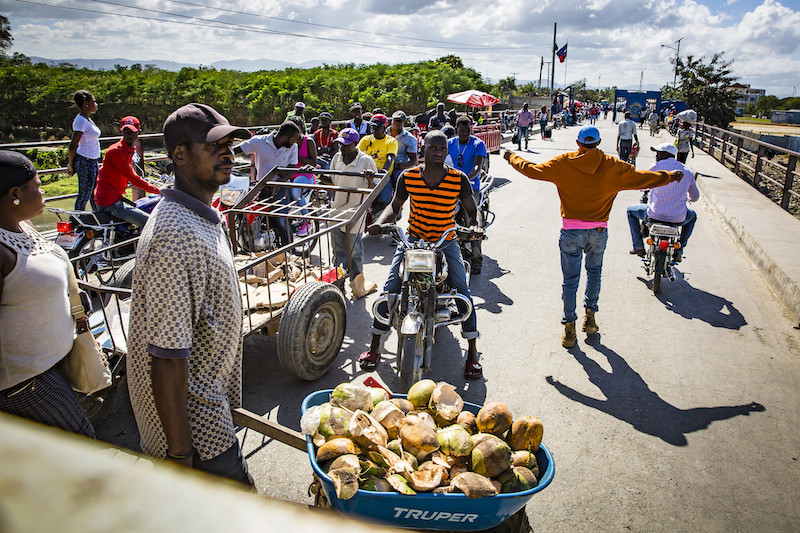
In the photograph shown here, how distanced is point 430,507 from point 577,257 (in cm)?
342

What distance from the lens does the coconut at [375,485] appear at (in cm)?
221

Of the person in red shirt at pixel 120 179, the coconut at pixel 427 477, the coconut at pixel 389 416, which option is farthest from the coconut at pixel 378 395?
the person in red shirt at pixel 120 179

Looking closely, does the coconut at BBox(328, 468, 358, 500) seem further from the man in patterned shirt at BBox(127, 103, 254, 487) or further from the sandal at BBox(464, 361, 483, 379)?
the sandal at BBox(464, 361, 483, 379)

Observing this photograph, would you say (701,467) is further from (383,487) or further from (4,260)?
(4,260)

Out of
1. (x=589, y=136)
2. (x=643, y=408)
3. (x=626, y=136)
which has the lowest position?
(x=643, y=408)

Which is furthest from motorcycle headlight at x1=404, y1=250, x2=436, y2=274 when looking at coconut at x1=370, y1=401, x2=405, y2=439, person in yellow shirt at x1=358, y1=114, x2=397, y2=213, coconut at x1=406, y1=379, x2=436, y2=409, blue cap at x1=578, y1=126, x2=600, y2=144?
person in yellow shirt at x1=358, y1=114, x2=397, y2=213

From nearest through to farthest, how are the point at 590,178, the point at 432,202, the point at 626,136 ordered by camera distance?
the point at 432,202
the point at 590,178
the point at 626,136

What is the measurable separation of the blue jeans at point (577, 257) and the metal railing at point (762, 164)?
6.37 m

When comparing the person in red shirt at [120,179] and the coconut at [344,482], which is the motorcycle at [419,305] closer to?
the coconut at [344,482]

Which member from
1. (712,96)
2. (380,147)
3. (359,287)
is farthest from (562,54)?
(359,287)

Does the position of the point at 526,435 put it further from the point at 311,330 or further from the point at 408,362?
the point at 311,330

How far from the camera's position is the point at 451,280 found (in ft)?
15.3

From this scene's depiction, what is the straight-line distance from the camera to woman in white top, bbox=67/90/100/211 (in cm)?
722

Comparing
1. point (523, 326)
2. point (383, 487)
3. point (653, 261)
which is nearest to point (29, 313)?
point (383, 487)
